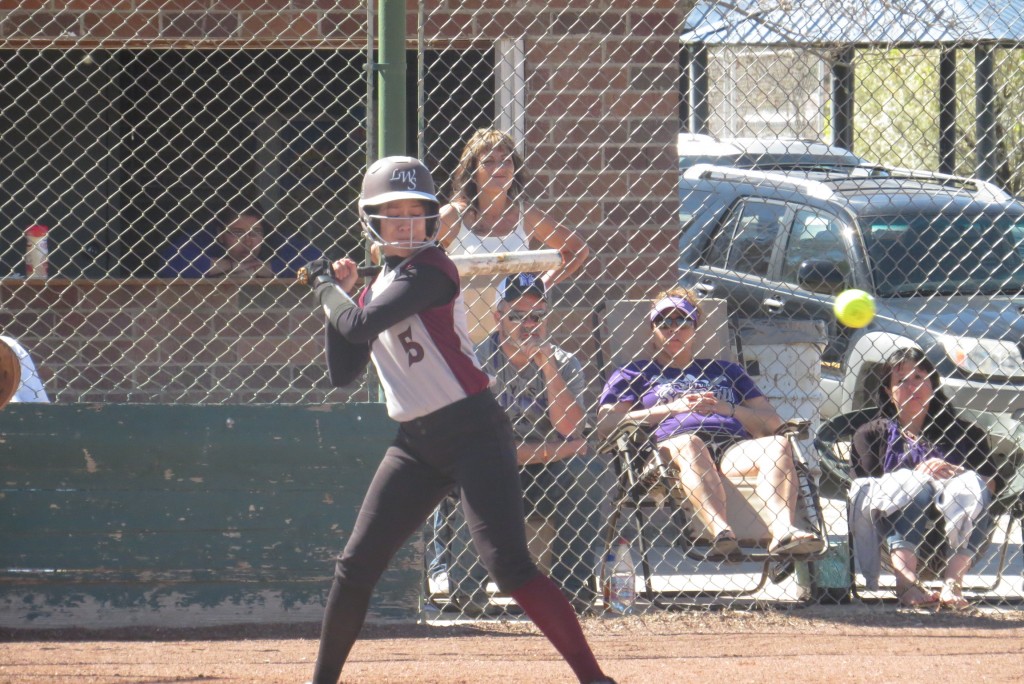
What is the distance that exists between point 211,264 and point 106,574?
2.11m

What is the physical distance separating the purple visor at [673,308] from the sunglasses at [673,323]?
0.06 ft

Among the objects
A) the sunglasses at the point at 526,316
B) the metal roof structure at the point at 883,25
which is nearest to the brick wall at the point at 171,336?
the sunglasses at the point at 526,316

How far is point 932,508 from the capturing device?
18.5 ft

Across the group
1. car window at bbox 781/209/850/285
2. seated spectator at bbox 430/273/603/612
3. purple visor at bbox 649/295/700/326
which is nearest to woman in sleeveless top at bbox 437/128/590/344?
seated spectator at bbox 430/273/603/612

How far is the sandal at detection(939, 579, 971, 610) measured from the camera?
5539mm

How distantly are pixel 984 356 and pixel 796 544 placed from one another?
8.69 feet

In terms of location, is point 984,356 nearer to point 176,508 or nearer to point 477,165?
point 477,165

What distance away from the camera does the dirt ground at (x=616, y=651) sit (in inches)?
184

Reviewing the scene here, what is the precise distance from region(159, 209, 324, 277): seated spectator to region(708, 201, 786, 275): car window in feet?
9.69

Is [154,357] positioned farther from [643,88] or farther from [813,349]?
[813,349]

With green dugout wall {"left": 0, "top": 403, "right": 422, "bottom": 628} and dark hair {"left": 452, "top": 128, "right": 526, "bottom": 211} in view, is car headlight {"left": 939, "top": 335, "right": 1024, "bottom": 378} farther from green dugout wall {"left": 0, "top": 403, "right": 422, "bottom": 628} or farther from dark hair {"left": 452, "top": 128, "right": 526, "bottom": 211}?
green dugout wall {"left": 0, "top": 403, "right": 422, "bottom": 628}

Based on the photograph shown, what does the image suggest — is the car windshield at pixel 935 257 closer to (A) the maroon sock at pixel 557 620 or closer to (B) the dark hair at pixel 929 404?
(B) the dark hair at pixel 929 404

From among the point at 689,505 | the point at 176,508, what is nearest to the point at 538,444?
the point at 689,505

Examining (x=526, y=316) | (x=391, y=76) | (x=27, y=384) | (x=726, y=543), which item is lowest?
(x=726, y=543)
